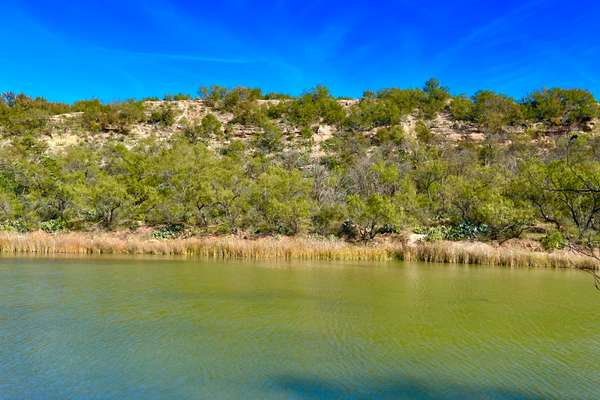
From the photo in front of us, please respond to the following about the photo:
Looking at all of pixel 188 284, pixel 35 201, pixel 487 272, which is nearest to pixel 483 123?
pixel 487 272

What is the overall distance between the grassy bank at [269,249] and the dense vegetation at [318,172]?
3244mm

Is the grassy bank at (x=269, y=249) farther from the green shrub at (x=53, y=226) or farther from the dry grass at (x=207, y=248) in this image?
the green shrub at (x=53, y=226)

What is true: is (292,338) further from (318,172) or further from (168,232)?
(318,172)

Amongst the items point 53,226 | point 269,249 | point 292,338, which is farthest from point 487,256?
point 53,226

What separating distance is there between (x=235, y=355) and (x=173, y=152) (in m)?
31.0

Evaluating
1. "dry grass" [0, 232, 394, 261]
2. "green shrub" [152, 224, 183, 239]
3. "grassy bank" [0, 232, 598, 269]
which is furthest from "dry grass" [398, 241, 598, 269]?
"green shrub" [152, 224, 183, 239]

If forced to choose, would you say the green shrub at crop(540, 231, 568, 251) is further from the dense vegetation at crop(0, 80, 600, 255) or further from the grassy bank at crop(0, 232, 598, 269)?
the grassy bank at crop(0, 232, 598, 269)

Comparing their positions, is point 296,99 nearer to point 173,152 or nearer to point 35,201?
point 173,152

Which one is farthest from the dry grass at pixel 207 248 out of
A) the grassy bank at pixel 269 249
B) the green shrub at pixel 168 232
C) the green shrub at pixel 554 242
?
the green shrub at pixel 554 242

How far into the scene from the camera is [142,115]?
2227 inches

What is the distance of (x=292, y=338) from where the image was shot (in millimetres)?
8844

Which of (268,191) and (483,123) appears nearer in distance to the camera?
(268,191)

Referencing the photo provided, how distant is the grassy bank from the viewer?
71.8ft

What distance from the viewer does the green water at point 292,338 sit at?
6504mm
